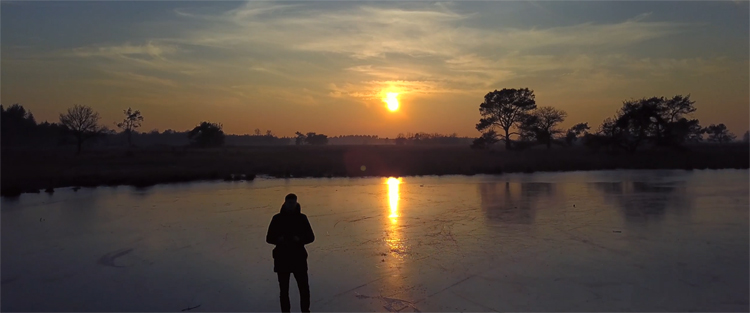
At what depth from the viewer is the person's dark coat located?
515cm

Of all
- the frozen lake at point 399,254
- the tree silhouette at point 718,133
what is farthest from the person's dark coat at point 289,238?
the tree silhouette at point 718,133

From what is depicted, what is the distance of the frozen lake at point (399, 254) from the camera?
5871 millimetres

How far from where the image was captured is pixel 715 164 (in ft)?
106

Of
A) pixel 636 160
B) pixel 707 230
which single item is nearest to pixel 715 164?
pixel 636 160

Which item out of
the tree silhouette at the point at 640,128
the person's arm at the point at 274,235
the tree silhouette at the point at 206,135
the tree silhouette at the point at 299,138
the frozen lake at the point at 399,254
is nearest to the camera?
the person's arm at the point at 274,235

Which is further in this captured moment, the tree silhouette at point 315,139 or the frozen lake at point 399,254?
the tree silhouette at point 315,139

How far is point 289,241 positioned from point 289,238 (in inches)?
1.2

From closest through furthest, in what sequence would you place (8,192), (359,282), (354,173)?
(359,282), (8,192), (354,173)

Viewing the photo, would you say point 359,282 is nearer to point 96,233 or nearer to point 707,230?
point 96,233

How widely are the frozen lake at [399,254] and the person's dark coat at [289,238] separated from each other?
73 cm

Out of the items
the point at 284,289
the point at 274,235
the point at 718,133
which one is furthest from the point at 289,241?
the point at 718,133

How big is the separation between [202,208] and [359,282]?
864 cm

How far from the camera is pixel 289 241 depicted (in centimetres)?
514

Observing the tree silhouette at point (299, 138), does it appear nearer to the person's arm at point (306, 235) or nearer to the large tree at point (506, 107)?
the large tree at point (506, 107)
